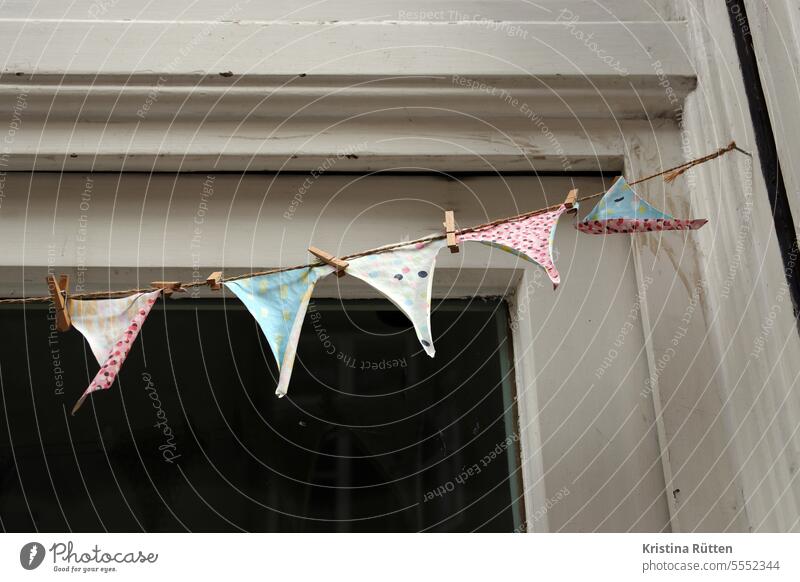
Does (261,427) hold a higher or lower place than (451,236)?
lower

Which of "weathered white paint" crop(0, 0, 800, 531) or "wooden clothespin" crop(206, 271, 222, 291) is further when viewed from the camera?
"weathered white paint" crop(0, 0, 800, 531)

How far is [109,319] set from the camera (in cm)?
104

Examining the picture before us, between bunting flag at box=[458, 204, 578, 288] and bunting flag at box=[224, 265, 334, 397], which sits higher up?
bunting flag at box=[458, 204, 578, 288]

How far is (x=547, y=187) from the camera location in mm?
1297

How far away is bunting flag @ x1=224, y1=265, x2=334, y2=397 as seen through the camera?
3.32 ft

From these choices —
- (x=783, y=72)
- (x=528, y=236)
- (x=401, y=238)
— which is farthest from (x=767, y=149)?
(x=401, y=238)

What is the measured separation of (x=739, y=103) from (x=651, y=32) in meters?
0.19

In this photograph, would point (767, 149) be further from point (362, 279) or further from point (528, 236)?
point (362, 279)

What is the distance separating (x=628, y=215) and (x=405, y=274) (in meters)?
0.23

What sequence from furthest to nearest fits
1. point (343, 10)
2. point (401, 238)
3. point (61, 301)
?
1. point (343, 10)
2. point (401, 238)
3. point (61, 301)

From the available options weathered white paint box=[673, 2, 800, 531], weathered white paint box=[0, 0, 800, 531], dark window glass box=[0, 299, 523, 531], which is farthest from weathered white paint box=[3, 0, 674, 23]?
dark window glass box=[0, 299, 523, 531]

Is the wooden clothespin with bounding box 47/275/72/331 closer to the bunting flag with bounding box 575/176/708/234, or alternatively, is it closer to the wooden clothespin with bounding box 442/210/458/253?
the wooden clothespin with bounding box 442/210/458/253

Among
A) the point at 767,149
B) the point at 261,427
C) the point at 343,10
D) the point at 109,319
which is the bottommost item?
the point at 261,427

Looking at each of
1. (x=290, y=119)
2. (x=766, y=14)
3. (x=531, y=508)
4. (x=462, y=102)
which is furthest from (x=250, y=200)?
(x=766, y=14)
